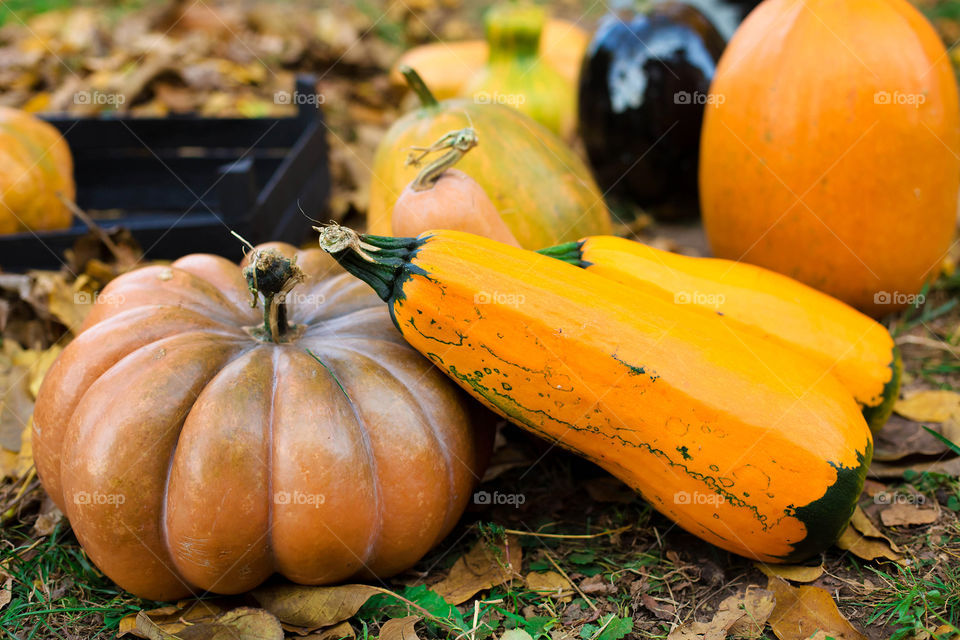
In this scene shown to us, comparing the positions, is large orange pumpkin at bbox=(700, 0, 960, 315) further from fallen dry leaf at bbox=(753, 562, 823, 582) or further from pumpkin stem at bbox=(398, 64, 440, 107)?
fallen dry leaf at bbox=(753, 562, 823, 582)

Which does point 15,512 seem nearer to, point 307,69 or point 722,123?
point 722,123

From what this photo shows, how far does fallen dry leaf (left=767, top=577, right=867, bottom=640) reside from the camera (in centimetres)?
173

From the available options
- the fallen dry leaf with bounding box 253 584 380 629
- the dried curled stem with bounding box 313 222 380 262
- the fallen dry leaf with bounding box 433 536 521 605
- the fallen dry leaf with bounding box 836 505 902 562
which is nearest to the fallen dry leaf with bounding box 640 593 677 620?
the fallen dry leaf with bounding box 433 536 521 605

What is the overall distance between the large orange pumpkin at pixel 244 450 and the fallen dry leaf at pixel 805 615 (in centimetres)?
79

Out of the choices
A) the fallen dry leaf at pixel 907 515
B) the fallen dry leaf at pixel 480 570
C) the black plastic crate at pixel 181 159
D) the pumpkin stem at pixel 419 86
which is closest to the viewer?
the fallen dry leaf at pixel 480 570

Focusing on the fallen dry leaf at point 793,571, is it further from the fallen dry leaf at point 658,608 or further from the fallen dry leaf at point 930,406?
the fallen dry leaf at point 930,406

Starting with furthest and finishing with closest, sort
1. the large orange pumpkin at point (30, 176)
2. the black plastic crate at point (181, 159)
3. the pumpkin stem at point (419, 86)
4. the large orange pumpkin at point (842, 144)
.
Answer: the black plastic crate at point (181, 159) → the large orange pumpkin at point (30, 176) → the pumpkin stem at point (419, 86) → the large orange pumpkin at point (842, 144)

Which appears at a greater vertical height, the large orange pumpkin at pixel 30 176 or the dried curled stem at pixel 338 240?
the dried curled stem at pixel 338 240

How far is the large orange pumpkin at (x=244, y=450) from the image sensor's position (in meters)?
1.71

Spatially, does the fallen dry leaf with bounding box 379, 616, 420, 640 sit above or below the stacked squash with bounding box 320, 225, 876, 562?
below

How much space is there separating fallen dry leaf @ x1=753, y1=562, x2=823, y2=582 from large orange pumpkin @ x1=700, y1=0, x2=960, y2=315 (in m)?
1.29

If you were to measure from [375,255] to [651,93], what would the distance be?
243cm

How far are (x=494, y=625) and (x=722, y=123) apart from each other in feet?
6.63

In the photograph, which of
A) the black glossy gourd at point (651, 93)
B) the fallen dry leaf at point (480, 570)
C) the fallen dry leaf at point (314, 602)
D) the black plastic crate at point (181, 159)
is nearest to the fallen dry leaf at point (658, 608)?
the fallen dry leaf at point (480, 570)
